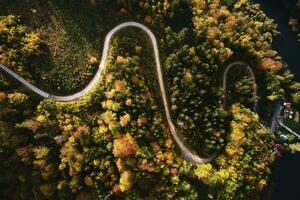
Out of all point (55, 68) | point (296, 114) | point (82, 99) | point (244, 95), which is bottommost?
point (296, 114)

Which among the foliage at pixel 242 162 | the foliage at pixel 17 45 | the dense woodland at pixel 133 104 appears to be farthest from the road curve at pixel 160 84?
the foliage at pixel 17 45

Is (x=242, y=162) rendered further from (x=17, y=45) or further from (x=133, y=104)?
(x=17, y=45)

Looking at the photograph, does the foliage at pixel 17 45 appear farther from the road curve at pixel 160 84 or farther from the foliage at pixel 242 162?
the foliage at pixel 242 162

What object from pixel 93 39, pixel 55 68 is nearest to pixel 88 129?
pixel 55 68

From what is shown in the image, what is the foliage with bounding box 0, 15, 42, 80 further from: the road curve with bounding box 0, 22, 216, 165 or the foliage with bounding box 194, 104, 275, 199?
the foliage with bounding box 194, 104, 275, 199

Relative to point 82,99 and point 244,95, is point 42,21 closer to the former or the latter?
point 82,99

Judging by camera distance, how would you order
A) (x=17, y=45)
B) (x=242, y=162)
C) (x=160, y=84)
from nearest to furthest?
(x=17, y=45) < (x=242, y=162) < (x=160, y=84)

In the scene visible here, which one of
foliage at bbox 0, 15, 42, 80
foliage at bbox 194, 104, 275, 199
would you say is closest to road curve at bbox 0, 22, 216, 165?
foliage at bbox 194, 104, 275, 199

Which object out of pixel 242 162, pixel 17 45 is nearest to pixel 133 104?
pixel 17 45
